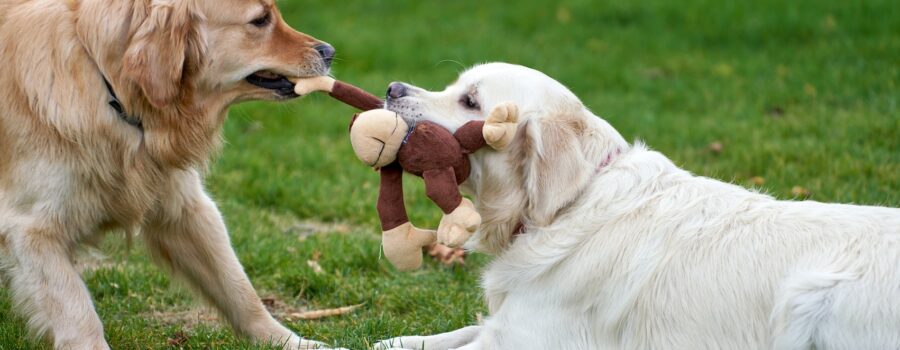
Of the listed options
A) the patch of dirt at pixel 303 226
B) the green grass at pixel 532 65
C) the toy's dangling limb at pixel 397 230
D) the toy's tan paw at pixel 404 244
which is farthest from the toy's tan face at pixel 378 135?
the patch of dirt at pixel 303 226

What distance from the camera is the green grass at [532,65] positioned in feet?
17.9

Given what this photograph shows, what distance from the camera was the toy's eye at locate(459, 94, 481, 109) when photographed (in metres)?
4.18

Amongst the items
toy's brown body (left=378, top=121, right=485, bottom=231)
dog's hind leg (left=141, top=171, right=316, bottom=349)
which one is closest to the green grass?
dog's hind leg (left=141, top=171, right=316, bottom=349)

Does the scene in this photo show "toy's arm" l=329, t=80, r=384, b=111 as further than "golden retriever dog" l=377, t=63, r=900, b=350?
Yes

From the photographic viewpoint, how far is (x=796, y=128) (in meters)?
8.20

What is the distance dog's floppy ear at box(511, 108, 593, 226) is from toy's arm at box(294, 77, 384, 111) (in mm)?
770

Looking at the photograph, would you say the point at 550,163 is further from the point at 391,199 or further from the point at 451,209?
the point at 391,199

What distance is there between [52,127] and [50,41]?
36 cm

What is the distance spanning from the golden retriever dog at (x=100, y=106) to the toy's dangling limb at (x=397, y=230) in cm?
70

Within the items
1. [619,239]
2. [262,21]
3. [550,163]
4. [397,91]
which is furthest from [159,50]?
[619,239]

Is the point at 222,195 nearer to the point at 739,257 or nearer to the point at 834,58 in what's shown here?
the point at 739,257

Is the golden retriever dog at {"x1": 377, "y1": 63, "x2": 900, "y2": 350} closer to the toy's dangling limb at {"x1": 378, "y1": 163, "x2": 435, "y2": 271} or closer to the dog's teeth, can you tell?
the toy's dangling limb at {"x1": 378, "y1": 163, "x2": 435, "y2": 271}

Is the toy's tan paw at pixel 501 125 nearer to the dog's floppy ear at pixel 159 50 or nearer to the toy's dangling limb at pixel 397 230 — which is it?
the toy's dangling limb at pixel 397 230

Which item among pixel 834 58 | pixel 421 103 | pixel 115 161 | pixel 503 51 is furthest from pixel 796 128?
pixel 115 161
